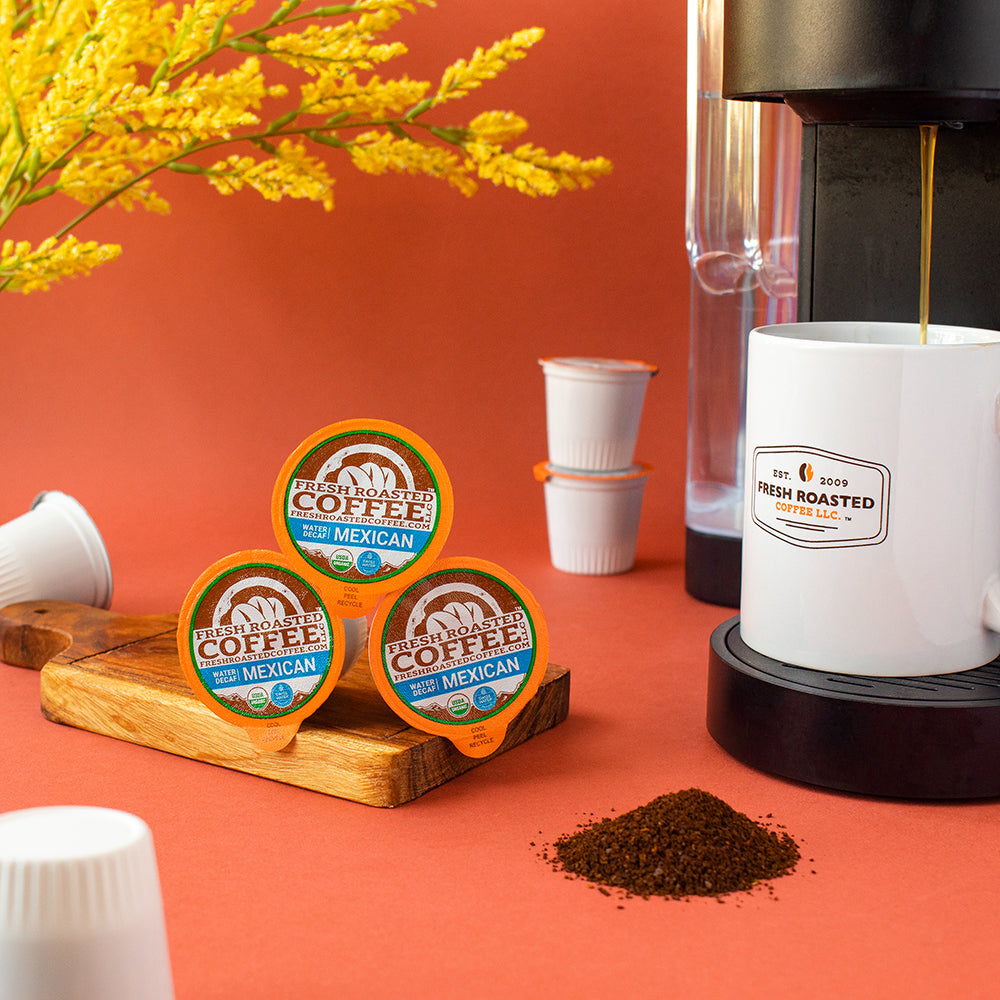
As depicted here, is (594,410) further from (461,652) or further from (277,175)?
(461,652)

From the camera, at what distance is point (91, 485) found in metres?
1.59

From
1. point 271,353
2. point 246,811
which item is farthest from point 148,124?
point 271,353

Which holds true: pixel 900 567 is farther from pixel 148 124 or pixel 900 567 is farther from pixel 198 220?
pixel 198 220

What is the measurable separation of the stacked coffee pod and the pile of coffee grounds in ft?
2.00

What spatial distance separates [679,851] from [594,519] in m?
0.65

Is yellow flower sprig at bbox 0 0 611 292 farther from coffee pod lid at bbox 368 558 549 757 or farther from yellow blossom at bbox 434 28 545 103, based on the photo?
coffee pod lid at bbox 368 558 549 757

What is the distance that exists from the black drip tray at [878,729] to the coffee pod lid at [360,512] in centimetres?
21

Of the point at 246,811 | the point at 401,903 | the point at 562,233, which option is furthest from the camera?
the point at 562,233

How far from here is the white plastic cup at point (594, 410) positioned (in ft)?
4.31

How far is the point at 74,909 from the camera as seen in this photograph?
1.52 feet

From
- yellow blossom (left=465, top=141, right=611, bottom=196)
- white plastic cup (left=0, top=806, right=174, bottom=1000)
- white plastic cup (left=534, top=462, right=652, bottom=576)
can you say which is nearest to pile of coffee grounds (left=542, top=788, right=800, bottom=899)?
white plastic cup (left=0, top=806, right=174, bottom=1000)

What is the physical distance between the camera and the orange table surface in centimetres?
61

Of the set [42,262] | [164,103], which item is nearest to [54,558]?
[42,262]

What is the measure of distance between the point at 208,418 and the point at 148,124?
733 mm
